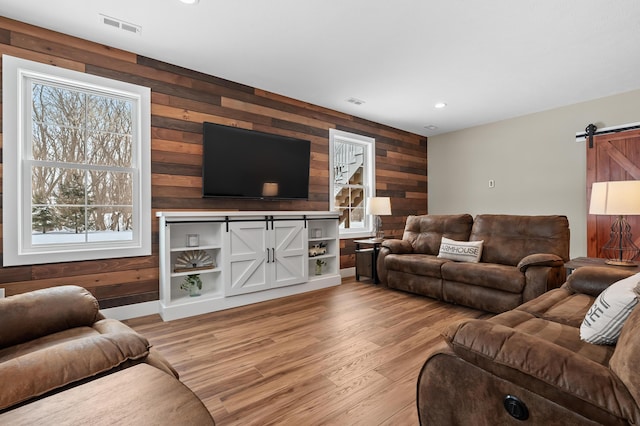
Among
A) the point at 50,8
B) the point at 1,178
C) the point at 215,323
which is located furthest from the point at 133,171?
the point at 215,323

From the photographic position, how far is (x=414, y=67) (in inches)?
136

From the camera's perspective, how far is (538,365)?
1.00m

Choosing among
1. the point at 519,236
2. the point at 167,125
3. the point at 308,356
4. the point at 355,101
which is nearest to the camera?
the point at 308,356

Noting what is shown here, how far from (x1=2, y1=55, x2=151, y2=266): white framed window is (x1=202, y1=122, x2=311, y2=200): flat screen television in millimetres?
653

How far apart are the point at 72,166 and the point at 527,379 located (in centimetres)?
363

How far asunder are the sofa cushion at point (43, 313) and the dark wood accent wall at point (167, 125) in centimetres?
148

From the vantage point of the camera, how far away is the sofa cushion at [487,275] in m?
3.06

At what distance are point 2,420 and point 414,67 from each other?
387cm

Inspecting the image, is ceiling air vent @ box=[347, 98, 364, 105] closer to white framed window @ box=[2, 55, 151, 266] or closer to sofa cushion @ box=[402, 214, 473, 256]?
sofa cushion @ box=[402, 214, 473, 256]

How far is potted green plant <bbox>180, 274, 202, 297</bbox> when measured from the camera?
11.1 ft

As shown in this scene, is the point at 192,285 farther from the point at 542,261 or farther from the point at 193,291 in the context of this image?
the point at 542,261


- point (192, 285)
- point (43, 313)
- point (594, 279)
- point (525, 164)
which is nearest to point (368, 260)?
point (192, 285)

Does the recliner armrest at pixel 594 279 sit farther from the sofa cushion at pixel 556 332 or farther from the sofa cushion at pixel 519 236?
the sofa cushion at pixel 519 236

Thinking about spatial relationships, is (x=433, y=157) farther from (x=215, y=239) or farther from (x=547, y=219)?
(x=215, y=239)
